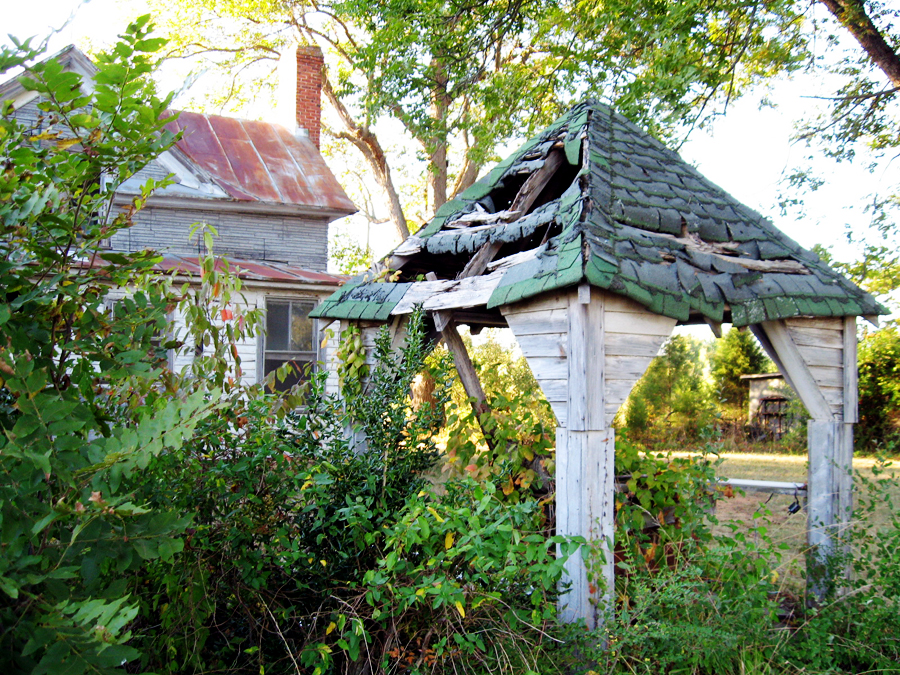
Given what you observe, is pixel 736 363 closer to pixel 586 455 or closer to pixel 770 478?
pixel 770 478

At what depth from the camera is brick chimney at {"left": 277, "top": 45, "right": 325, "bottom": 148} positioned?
14.4m

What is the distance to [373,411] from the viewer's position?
382cm

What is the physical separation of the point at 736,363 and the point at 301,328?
1050cm

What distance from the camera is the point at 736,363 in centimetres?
1675

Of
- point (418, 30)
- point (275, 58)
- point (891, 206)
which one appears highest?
point (275, 58)

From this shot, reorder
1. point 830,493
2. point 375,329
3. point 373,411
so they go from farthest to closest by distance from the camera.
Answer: point 375,329 < point 830,493 < point 373,411

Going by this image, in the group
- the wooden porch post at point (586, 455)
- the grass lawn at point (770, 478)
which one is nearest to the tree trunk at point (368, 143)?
the grass lawn at point (770, 478)

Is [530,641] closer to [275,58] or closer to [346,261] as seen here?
[346,261]

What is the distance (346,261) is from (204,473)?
18647 millimetres

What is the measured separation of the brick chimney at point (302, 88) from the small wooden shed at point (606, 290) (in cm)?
999

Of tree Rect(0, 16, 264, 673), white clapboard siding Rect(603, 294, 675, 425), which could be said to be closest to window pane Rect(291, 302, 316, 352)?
white clapboard siding Rect(603, 294, 675, 425)

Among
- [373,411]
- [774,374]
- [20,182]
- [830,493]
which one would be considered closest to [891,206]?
[774,374]

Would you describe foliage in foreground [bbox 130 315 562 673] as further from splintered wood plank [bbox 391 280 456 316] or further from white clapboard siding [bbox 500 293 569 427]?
splintered wood plank [bbox 391 280 456 316]

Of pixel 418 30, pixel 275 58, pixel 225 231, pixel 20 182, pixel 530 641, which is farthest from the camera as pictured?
pixel 275 58
